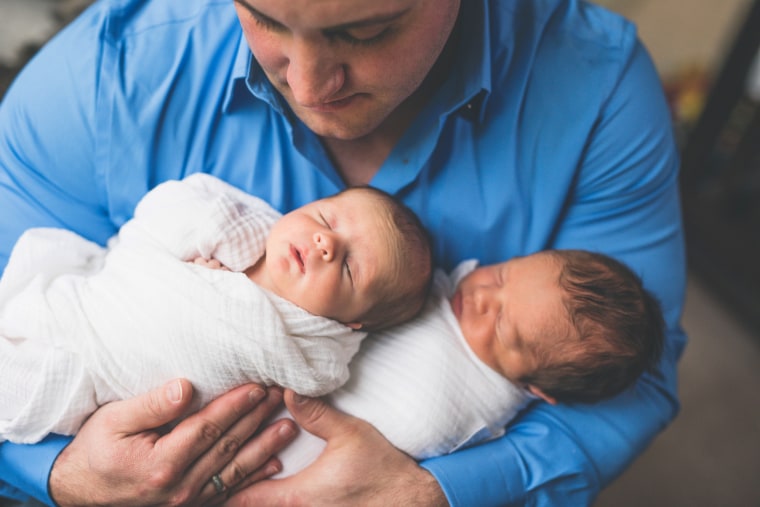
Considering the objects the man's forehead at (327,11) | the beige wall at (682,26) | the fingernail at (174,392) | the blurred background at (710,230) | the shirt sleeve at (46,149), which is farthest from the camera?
the beige wall at (682,26)

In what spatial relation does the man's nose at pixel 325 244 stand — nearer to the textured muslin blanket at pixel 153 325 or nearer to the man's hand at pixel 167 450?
the textured muslin blanket at pixel 153 325

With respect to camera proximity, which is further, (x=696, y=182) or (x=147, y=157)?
(x=696, y=182)

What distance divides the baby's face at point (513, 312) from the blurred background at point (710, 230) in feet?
3.78

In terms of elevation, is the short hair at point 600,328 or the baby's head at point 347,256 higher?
the baby's head at point 347,256

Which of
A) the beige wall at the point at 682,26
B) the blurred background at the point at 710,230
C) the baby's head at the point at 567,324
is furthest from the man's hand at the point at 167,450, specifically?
the beige wall at the point at 682,26

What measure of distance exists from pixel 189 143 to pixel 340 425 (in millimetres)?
567

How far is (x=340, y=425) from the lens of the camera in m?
1.10

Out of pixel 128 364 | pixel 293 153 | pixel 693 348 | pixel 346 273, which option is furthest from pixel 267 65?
pixel 693 348

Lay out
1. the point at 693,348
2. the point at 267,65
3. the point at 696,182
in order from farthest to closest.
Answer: the point at 696,182, the point at 693,348, the point at 267,65

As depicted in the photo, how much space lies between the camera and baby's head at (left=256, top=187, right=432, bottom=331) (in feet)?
3.54

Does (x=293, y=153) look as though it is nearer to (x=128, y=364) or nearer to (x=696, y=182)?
(x=128, y=364)

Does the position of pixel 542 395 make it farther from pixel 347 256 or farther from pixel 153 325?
pixel 153 325

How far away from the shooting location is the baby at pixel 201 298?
103 cm

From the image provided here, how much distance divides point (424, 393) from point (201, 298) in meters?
0.41
